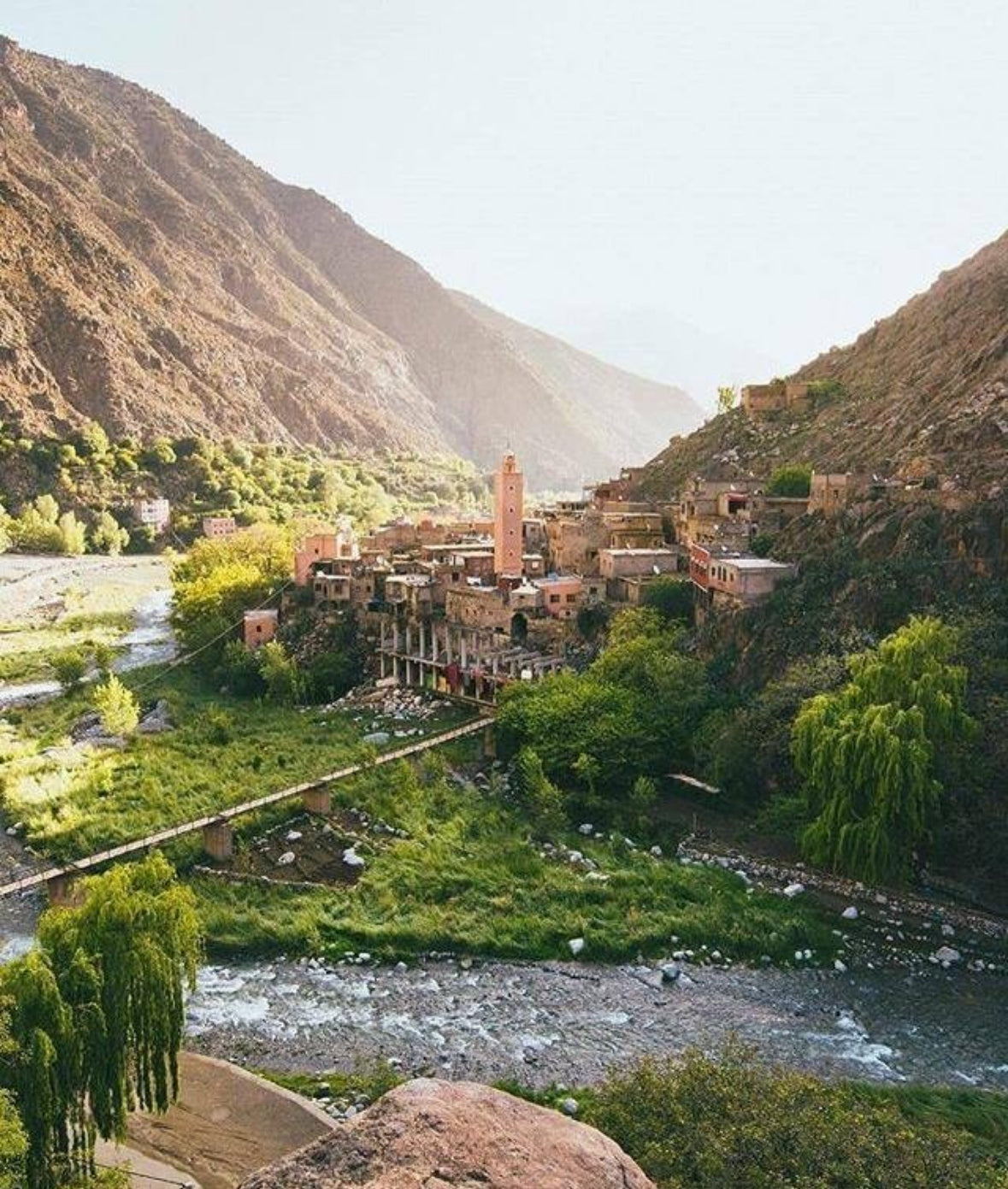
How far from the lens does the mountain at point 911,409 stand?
4216 cm

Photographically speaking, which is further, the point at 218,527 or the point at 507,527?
the point at 218,527

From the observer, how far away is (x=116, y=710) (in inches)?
1534

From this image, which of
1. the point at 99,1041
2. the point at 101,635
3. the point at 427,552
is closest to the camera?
the point at 99,1041

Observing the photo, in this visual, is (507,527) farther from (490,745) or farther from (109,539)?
(109,539)

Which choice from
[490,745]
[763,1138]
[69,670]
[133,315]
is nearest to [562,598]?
[490,745]

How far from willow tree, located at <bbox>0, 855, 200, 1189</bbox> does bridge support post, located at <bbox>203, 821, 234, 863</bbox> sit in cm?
1138

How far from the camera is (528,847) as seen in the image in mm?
29547

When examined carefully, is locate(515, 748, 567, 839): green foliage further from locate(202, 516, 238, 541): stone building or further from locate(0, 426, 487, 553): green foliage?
locate(0, 426, 487, 553): green foliage

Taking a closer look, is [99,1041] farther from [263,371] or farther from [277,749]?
[263,371]

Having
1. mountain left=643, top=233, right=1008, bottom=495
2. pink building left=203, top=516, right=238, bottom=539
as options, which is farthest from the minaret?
pink building left=203, top=516, right=238, bottom=539

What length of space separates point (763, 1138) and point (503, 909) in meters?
12.6

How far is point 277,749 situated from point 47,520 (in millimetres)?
65749

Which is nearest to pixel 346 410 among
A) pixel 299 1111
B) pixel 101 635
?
pixel 101 635

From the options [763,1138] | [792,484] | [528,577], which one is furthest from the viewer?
[528,577]
